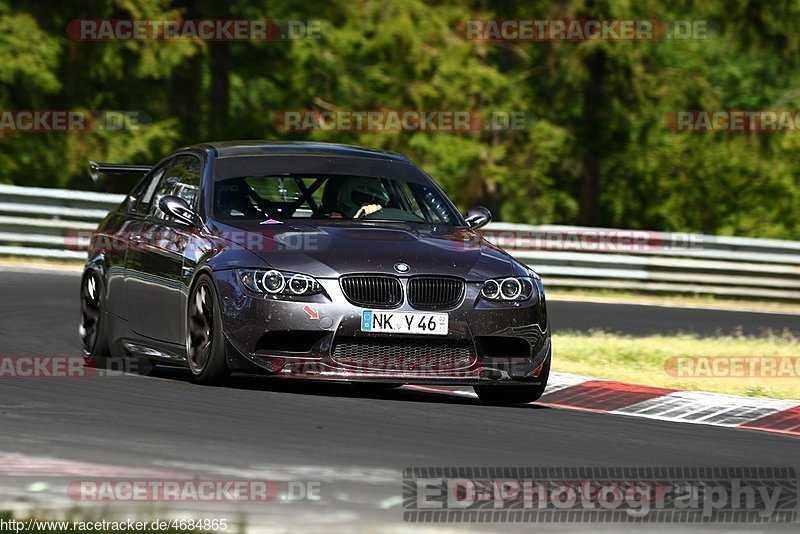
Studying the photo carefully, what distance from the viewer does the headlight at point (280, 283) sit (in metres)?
9.68

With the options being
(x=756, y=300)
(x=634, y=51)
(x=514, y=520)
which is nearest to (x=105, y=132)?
(x=634, y=51)

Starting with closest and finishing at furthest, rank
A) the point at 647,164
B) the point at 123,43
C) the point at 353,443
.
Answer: the point at 353,443, the point at 123,43, the point at 647,164

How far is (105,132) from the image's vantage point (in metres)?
29.4

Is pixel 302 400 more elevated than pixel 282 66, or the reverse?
pixel 282 66

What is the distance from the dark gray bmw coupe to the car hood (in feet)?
0.04

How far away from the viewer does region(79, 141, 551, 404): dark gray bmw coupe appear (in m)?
9.70

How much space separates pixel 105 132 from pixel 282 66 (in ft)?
11.9

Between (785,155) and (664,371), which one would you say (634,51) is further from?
(664,371)

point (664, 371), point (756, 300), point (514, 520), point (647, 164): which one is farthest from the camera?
point (647, 164)

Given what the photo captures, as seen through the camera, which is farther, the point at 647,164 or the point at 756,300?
the point at 647,164
